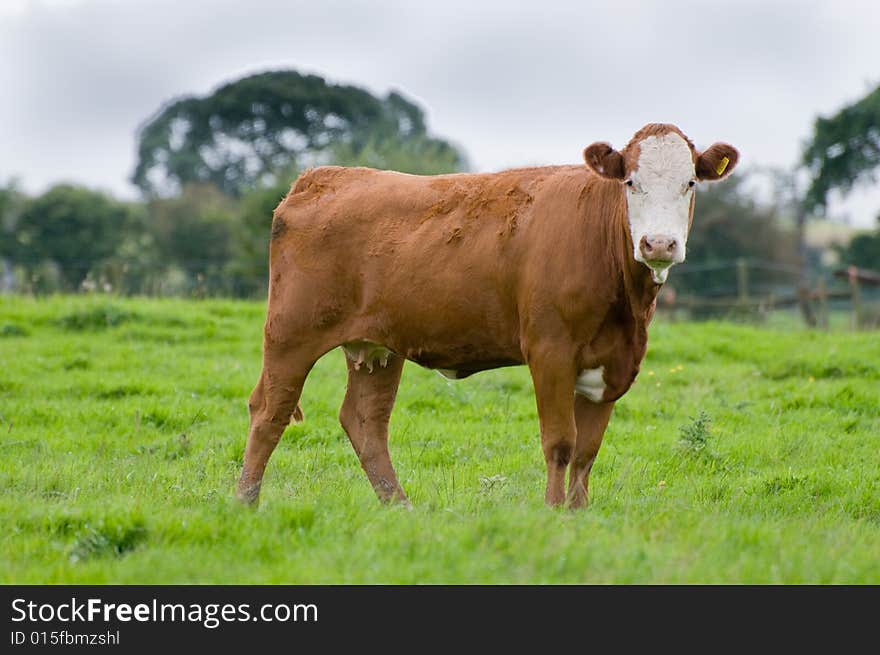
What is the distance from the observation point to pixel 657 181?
632cm

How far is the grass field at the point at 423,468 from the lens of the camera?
17.0 feet

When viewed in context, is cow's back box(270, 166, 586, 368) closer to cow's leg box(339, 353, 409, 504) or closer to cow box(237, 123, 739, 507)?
cow box(237, 123, 739, 507)

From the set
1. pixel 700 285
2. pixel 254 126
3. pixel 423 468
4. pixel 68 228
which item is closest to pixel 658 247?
pixel 423 468

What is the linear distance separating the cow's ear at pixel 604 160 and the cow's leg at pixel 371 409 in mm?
2228

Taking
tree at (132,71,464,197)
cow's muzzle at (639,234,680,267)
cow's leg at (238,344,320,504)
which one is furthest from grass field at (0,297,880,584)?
tree at (132,71,464,197)

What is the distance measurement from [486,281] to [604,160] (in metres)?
1.06

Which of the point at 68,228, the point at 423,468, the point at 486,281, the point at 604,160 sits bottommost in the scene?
the point at 423,468

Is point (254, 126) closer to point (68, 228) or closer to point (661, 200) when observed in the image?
point (68, 228)

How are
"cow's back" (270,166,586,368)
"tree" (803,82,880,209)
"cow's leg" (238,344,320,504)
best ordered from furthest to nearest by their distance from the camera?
"tree" (803,82,880,209) → "cow's leg" (238,344,320,504) → "cow's back" (270,166,586,368)

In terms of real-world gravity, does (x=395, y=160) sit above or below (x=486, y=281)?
above

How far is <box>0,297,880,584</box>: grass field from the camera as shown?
5.17 meters

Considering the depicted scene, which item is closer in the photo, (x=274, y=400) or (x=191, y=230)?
(x=274, y=400)

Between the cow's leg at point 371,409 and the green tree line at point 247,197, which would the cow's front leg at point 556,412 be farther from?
the green tree line at point 247,197
